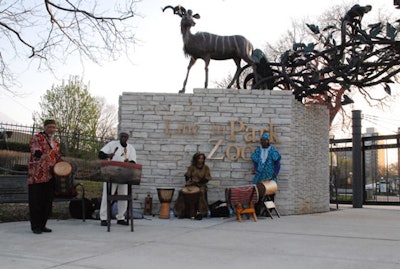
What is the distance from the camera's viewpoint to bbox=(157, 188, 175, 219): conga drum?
8.90 m

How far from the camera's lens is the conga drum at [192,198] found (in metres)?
8.73

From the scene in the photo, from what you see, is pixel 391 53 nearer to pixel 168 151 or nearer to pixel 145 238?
pixel 168 151

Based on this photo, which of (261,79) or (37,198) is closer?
(37,198)

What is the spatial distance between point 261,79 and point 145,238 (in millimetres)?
6763

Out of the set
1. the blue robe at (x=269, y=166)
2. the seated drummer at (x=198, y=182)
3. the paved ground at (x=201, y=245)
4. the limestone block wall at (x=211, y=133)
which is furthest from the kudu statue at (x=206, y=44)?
the paved ground at (x=201, y=245)

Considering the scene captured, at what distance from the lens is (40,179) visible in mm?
6578

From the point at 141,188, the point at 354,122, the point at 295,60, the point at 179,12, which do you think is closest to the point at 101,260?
the point at 141,188

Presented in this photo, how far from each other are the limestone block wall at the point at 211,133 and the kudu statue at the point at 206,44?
0.66 meters

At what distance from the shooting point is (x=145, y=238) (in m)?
6.13

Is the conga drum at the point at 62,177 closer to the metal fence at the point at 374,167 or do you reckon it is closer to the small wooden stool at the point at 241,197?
the small wooden stool at the point at 241,197

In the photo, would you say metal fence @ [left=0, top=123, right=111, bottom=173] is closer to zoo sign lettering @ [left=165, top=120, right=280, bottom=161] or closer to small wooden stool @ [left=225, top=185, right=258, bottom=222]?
zoo sign lettering @ [left=165, top=120, right=280, bottom=161]

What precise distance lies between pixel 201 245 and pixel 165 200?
11.1 feet

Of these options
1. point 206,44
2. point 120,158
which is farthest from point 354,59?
point 120,158

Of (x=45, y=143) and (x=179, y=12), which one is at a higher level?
(x=179, y=12)
